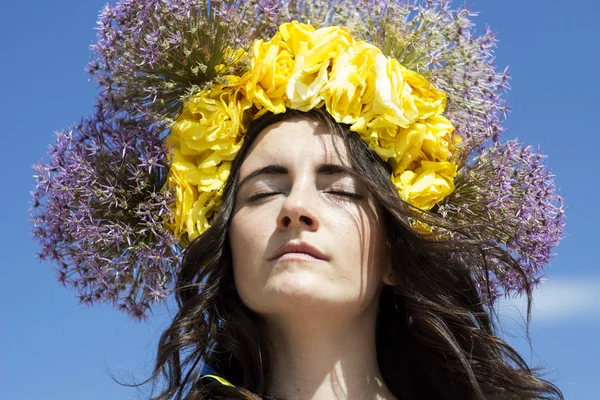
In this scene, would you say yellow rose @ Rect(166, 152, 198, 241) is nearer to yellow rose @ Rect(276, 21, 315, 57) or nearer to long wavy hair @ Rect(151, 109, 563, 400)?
long wavy hair @ Rect(151, 109, 563, 400)

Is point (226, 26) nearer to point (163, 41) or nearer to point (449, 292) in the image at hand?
point (163, 41)

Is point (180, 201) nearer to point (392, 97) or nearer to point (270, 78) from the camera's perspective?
point (270, 78)

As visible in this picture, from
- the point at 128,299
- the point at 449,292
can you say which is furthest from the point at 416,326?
the point at 128,299

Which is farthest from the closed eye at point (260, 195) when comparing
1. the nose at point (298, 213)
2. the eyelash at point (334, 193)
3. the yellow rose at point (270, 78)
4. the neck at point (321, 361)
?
the neck at point (321, 361)

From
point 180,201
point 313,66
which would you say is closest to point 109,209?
point 180,201

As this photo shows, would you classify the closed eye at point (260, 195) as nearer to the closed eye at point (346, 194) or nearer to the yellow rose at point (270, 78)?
the closed eye at point (346, 194)

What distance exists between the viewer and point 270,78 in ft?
13.5

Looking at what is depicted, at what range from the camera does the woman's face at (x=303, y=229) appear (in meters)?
3.81

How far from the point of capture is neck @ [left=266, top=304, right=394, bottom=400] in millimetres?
3990

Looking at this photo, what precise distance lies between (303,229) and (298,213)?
0.24 feet

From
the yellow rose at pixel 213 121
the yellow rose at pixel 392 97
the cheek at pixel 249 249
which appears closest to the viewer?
the cheek at pixel 249 249

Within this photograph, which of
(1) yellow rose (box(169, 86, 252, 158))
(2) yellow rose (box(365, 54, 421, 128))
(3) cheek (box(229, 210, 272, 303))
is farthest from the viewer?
(1) yellow rose (box(169, 86, 252, 158))

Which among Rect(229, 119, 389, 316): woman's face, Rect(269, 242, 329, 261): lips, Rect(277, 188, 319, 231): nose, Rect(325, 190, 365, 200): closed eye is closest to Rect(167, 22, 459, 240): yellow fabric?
Rect(229, 119, 389, 316): woman's face

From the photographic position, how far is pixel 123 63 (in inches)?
167
